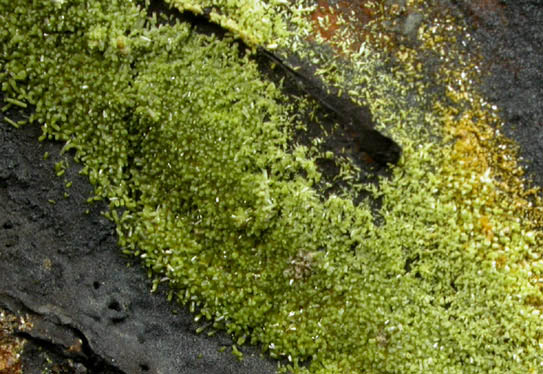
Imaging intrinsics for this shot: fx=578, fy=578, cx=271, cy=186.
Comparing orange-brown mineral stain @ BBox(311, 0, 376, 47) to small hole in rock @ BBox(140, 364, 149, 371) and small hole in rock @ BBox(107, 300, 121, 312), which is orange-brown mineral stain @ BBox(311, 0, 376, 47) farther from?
small hole in rock @ BBox(140, 364, 149, 371)

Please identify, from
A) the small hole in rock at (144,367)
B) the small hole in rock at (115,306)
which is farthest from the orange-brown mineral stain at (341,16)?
the small hole in rock at (144,367)

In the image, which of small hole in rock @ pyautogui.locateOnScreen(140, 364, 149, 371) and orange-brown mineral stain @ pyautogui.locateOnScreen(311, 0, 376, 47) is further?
orange-brown mineral stain @ pyautogui.locateOnScreen(311, 0, 376, 47)

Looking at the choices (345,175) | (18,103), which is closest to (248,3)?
(345,175)

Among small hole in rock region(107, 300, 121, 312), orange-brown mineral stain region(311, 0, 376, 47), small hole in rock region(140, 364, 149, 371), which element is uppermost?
orange-brown mineral stain region(311, 0, 376, 47)

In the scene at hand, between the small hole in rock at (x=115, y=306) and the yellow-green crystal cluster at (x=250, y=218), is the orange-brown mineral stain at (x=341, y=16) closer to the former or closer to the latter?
the yellow-green crystal cluster at (x=250, y=218)

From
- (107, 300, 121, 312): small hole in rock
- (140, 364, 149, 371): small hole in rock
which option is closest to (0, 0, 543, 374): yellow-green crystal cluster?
(107, 300, 121, 312): small hole in rock

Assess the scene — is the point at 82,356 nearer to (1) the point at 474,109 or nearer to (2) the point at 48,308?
(2) the point at 48,308

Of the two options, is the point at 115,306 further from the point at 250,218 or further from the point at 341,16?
the point at 341,16

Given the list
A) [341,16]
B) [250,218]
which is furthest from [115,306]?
[341,16]
